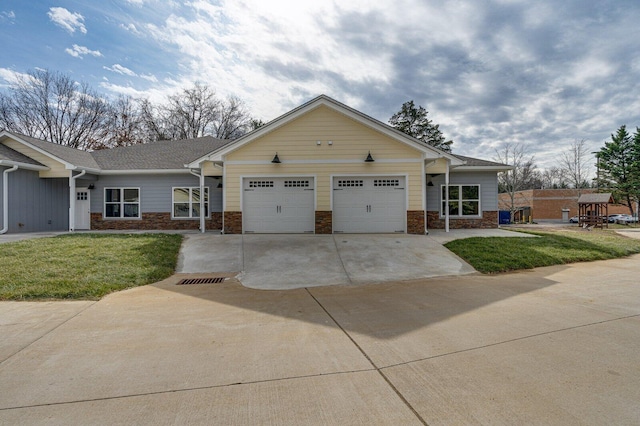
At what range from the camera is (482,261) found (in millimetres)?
9109

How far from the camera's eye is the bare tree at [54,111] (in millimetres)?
29203

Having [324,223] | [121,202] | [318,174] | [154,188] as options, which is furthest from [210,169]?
[121,202]

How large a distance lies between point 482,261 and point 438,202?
757 centimetres

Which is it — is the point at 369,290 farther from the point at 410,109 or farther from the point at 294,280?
the point at 410,109

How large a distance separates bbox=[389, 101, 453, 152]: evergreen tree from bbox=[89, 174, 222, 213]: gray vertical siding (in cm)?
2607

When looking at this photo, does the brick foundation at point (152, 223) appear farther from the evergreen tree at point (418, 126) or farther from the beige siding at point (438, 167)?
the evergreen tree at point (418, 126)

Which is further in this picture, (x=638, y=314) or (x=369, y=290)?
(x=369, y=290)

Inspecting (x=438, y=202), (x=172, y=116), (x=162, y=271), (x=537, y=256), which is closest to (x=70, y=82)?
(x=172, y=116)


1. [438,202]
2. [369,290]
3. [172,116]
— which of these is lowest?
[369,290]

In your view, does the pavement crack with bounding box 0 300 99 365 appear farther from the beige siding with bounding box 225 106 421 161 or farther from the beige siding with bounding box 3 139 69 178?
the beige siding with bounding box 3 139 69 178

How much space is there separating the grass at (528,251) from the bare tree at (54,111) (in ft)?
120

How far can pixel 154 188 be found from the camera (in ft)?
54.4

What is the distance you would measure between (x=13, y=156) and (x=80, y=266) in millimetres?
10940

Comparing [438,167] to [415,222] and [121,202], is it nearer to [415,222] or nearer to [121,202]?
[415,222]
